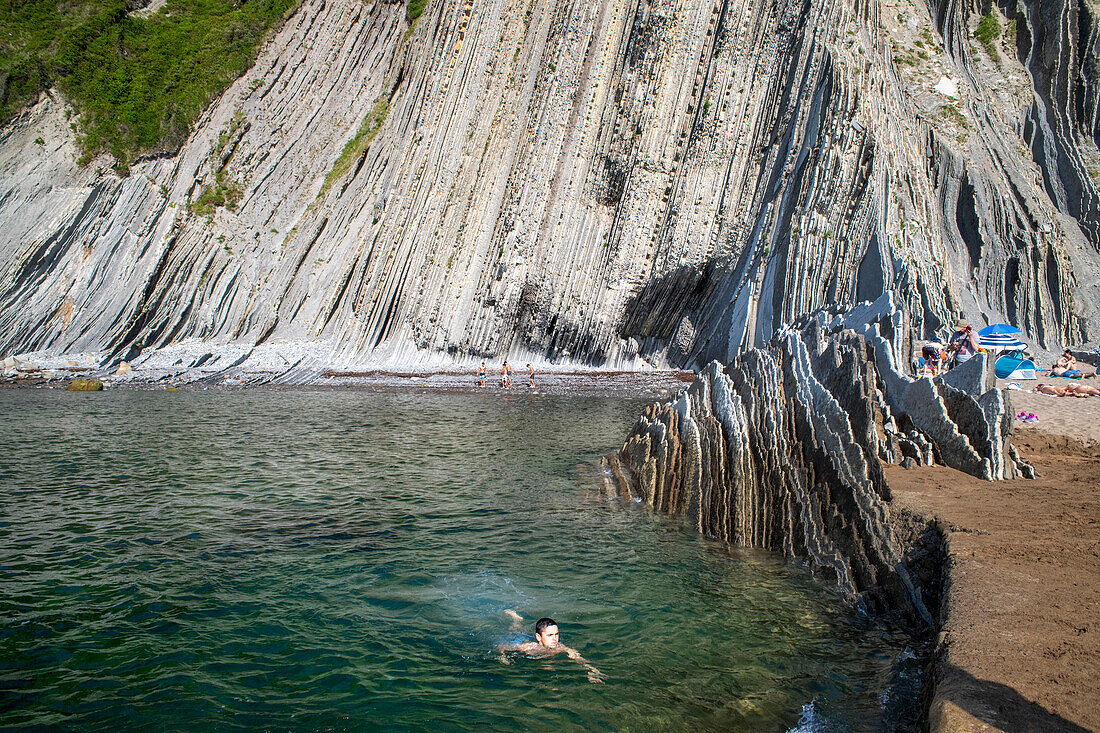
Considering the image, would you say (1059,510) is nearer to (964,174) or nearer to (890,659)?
(890,659)

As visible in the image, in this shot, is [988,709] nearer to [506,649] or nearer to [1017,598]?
[1017,598]

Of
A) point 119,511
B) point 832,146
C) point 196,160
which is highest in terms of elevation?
point 832,146

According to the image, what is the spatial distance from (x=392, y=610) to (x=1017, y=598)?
18.9ft

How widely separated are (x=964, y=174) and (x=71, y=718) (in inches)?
1216

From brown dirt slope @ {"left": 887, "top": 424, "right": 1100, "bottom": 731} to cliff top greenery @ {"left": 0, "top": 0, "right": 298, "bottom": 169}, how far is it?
4131 centimetres

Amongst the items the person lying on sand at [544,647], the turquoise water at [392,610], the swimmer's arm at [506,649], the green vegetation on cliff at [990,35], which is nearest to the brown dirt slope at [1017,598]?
the turquoise water at [392,610]

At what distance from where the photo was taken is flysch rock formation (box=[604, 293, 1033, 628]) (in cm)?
781

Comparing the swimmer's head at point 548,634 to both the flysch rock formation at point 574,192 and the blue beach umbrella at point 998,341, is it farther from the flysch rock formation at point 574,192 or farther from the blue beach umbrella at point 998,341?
the flysch rock formation at point 574,192

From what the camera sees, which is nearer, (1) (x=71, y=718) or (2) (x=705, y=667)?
(1) (x=71, y=718)

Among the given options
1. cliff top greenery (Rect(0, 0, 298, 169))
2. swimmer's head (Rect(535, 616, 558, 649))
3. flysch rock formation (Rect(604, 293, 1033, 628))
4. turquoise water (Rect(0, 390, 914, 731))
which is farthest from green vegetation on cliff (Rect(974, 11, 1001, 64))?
cliff top greenery (Rect(0, 0, 298, 169))

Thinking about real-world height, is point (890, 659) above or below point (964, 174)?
below

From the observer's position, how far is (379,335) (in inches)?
1287

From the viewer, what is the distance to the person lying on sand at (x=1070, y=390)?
13477mm

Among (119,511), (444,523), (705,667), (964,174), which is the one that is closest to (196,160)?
(119,511)
